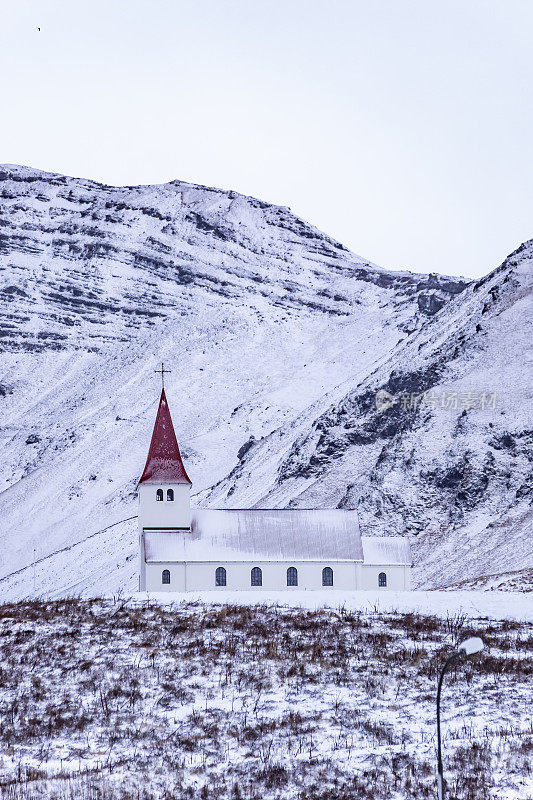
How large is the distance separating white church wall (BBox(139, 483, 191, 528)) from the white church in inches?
2.4

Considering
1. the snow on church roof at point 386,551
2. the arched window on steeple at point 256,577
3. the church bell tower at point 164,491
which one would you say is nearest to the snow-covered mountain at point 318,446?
the snow on church roof at point 386,551

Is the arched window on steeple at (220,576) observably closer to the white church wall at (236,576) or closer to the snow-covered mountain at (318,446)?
the white church wall at (236,576)

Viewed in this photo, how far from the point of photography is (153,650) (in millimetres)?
37312

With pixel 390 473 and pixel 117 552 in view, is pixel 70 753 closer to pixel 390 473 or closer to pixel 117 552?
pixel 390 473

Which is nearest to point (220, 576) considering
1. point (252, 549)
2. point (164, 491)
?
point (252, 549)

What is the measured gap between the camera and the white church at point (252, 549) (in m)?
67.7

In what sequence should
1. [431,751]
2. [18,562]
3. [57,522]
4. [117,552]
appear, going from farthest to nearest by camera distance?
[57,522] → [18,562] → [117,552] → [431,751]

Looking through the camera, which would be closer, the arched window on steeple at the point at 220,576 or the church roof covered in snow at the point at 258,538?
the arched window on steeple at the point at 220,576

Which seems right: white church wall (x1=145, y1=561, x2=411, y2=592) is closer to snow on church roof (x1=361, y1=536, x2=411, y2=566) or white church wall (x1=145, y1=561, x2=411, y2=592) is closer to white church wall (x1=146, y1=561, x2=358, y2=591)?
white church wall (x1=146, y1=561, x2=358, y2=591)

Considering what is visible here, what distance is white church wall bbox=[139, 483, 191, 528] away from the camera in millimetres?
70750

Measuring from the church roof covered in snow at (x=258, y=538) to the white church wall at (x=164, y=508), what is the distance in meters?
1.03

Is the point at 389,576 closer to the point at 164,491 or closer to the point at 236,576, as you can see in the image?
the point at 236,576

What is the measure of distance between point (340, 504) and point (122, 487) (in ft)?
190

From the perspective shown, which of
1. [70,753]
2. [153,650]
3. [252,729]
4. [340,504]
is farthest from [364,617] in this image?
[340,504]
